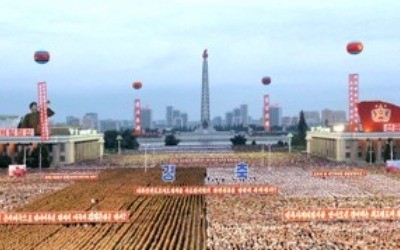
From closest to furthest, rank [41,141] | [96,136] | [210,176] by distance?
[210,176] → [41,141] → [96,136]

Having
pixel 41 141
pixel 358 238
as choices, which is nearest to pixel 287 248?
pixel 358 238

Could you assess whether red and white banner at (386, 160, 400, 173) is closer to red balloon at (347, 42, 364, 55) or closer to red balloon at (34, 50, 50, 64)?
red balloon at (347, 42, 364, 55)

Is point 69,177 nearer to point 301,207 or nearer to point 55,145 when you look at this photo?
point 55,145

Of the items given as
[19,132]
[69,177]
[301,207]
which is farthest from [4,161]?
[301,207]

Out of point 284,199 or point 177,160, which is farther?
point 177,160

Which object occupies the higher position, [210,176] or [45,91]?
[45,91]

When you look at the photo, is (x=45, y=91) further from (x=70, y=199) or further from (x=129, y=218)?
(x=129, y=218)
